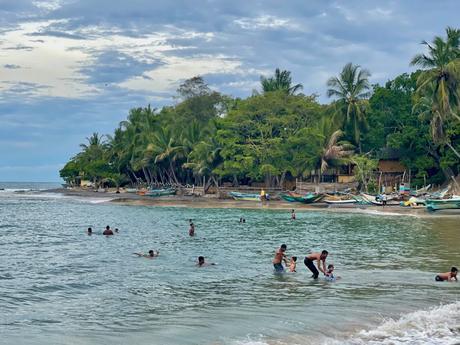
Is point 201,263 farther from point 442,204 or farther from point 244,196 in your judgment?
point 244,196

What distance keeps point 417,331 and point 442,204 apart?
39.0 metres

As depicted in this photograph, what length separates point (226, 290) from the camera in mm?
17891

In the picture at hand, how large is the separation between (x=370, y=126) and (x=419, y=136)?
871 cm

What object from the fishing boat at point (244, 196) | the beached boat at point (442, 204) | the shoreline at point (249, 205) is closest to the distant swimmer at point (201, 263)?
the shoreline at point (249, 205)

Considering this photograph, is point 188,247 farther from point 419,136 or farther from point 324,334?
point 419,136

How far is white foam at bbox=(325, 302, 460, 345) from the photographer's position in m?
12.1

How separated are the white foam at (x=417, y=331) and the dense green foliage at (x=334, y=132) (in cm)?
4258

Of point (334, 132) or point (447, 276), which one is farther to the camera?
point (334, 132)

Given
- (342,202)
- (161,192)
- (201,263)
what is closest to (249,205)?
(342,202)

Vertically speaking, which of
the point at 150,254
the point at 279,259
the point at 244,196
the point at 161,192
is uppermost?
the point at 244,196

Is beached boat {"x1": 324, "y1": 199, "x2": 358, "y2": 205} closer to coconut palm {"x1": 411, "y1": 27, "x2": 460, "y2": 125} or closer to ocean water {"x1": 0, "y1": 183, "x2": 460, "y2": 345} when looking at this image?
coconut palm {"x1": 411, "y1": 27, "x2": 460, "y2": 125}

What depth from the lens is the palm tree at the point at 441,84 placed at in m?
53.1

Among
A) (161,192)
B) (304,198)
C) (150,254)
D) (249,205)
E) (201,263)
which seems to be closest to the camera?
(201,263)

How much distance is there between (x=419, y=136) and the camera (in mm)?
60375
